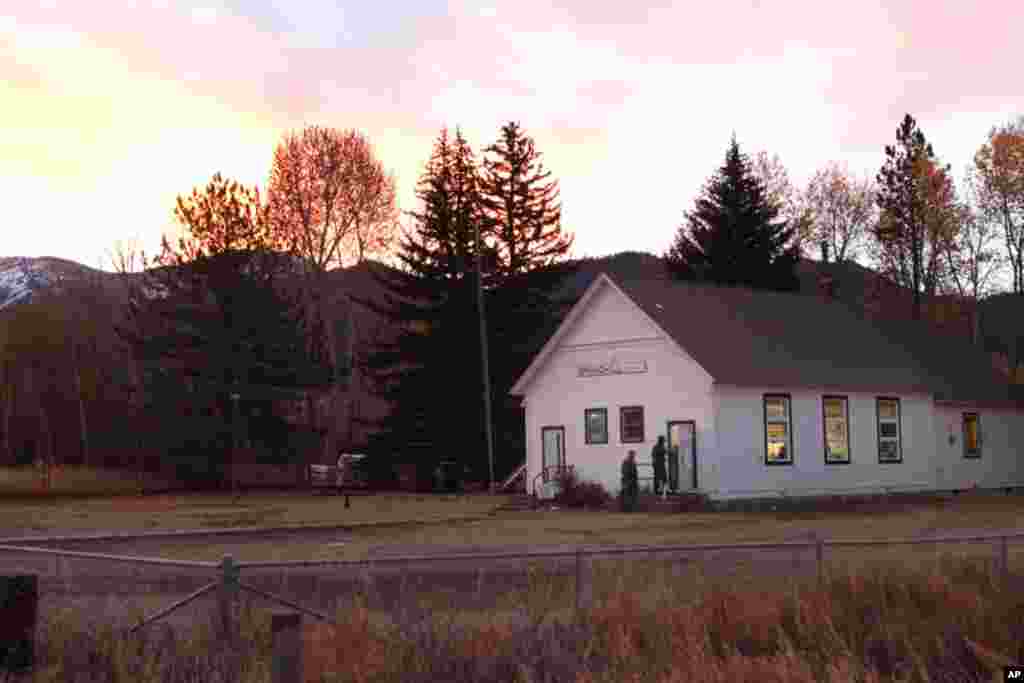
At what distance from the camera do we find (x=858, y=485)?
44.9 meters

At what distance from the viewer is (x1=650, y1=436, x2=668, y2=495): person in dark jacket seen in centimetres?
4034

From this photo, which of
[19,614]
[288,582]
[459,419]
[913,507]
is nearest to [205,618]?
[19,614]

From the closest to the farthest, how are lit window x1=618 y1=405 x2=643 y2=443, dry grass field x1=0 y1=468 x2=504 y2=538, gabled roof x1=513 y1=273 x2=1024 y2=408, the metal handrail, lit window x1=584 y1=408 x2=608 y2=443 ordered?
dry grass field x1=0 y1=468 x2=504 y2=538
gabled roof x1=513 y1=273 x2=1024 y2=408
lit window x1=618 y1=405 x2=643 y2=443
lit window x1=584 y1=408 x2=608 y2=443
the metal handrail

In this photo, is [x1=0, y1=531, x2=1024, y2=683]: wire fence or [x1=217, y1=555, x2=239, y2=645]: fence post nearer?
[x1=217, y1=555, x2=239, y2=645]: fence post

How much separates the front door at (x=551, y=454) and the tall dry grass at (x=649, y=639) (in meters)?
30.4

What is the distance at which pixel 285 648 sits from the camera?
982 cm

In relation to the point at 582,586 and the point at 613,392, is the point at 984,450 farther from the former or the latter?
the point at 582,586

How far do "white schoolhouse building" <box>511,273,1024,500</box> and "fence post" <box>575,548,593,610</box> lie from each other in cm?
2626

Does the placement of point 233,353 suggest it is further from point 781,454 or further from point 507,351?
point 781,454

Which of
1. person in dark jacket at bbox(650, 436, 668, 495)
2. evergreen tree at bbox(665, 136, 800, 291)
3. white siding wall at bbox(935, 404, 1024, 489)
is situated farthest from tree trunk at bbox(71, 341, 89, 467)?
white siding wall at bbox(935, 404, 1024, 489)

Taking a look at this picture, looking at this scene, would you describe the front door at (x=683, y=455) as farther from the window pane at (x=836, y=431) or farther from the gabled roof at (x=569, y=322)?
→ the window pane at (x=836, y=431)

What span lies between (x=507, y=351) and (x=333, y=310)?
18.5 metres

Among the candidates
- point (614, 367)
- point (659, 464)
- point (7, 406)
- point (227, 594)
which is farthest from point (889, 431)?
point (7, 406)

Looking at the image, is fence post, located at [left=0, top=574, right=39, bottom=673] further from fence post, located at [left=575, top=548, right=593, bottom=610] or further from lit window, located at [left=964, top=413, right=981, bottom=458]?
lit window, located at [left=964, top=413, right=981, bottom=458]
